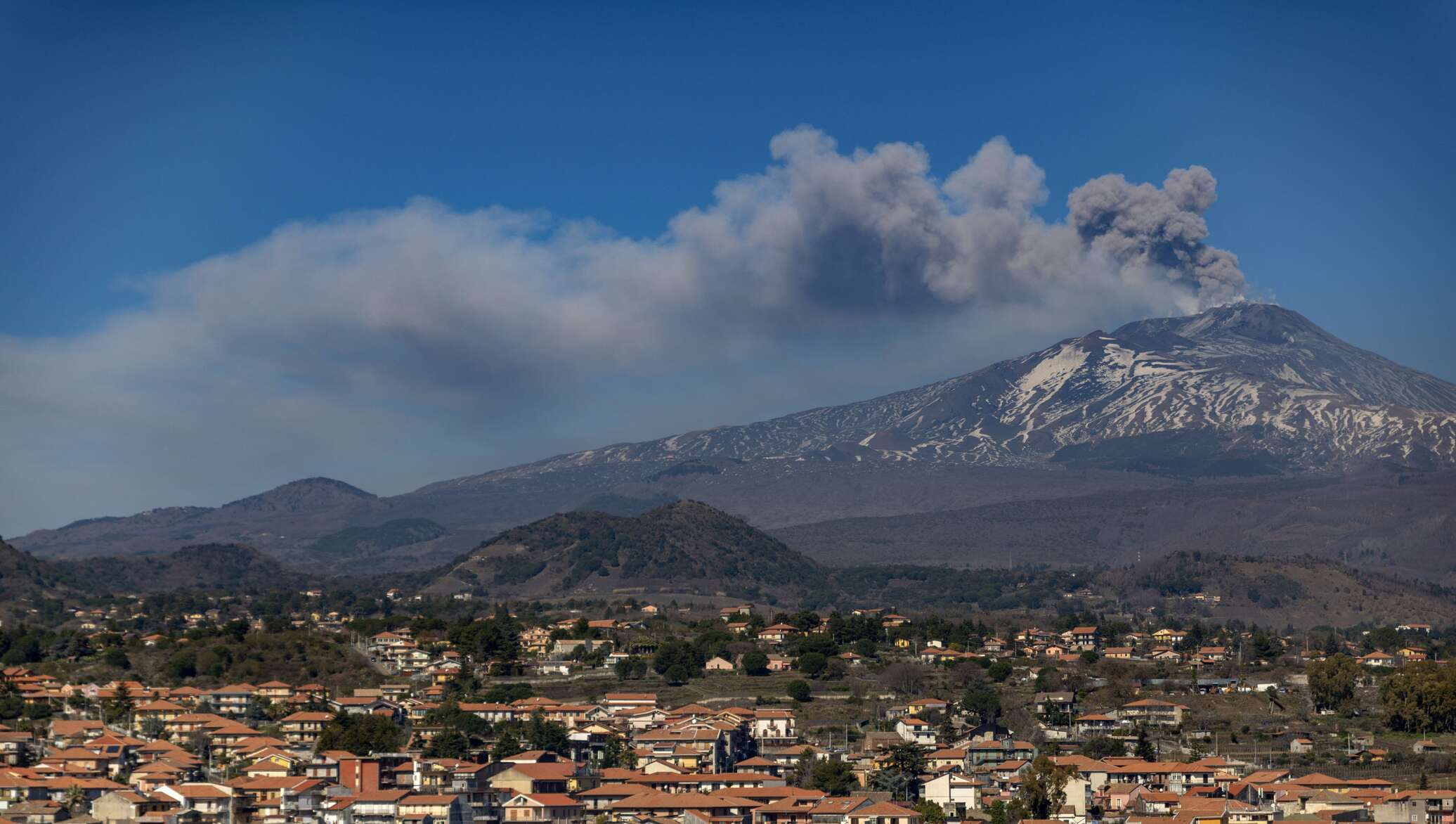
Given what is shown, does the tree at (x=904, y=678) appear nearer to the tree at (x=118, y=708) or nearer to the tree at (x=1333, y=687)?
the tree at (x=1333, y=687)

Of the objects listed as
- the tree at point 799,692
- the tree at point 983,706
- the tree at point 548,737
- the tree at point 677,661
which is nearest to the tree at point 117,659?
the tree at point 677,661

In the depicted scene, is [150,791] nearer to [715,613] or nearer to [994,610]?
[715,613]

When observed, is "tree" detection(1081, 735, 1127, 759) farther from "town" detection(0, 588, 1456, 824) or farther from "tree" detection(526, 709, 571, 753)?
"tree" detection(526, 709, 571, 753)

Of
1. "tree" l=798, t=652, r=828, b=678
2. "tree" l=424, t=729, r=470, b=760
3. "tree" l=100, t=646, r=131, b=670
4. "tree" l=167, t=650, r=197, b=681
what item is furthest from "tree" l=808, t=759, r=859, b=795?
"tree" l=100, t=646, r=131, b=670

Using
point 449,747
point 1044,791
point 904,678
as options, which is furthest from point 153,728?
point 904,678

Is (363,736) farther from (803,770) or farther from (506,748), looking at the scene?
(803,770)
